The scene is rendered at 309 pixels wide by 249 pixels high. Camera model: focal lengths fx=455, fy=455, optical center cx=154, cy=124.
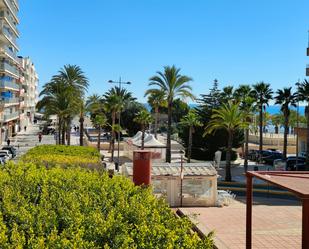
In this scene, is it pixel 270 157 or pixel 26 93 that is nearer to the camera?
Answer: pixel 270 157

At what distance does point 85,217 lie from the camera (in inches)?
364

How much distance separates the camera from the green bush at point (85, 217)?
24.6ft

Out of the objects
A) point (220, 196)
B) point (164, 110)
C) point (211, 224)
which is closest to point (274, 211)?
point (220, 196)

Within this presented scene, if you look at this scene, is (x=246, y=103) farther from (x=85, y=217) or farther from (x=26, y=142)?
(x=26, y=142)

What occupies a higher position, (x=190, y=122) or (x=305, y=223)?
(x=190, y=122)

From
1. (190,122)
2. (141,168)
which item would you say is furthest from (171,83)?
(141,168)

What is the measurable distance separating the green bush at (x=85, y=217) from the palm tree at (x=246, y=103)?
95.2 ft

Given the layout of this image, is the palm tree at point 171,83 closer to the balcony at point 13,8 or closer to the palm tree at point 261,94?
the palm tree at point 261,94

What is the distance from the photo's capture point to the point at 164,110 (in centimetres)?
11650

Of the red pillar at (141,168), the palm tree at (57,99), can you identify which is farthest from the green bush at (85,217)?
the palm tree at (57,99)

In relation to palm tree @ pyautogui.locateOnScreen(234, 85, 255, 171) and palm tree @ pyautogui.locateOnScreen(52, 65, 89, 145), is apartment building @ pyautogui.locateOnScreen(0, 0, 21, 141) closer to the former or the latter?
palm tree @ pyautogui.locateOnScreen(52, 65, 89, 145)

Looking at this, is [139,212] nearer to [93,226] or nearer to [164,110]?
[93,226]

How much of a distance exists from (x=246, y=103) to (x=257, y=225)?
24158 millimetres

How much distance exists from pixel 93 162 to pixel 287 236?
10.8 meters
